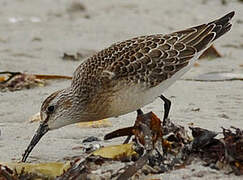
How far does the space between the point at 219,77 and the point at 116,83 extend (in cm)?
214

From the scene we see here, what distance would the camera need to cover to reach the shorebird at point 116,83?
→ 5777 millimetres

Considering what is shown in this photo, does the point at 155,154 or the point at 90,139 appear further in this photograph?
the point at 90,139

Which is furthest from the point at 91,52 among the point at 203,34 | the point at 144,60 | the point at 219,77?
the point at 144,60

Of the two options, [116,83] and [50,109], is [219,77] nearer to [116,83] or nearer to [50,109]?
[116,83]

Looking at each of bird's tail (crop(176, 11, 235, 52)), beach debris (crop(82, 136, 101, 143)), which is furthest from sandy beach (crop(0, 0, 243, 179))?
bird's tail (crop(176, 11, 235, 52))

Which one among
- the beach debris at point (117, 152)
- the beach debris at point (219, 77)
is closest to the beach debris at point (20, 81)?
the beach debris at point (219, 77)

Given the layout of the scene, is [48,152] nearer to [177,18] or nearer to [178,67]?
[178,67]

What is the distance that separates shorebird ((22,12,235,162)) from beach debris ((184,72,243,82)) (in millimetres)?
1476

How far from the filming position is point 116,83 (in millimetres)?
5812

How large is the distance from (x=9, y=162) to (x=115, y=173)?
96 centimetres

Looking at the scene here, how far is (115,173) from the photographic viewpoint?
4.93 m

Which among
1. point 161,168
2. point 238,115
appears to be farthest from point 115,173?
point 238,115

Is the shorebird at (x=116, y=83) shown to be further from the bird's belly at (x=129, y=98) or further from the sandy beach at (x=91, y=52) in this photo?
the sandy beach at (x=91, y=52)

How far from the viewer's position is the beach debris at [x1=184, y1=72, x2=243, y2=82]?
7574 millimetres
